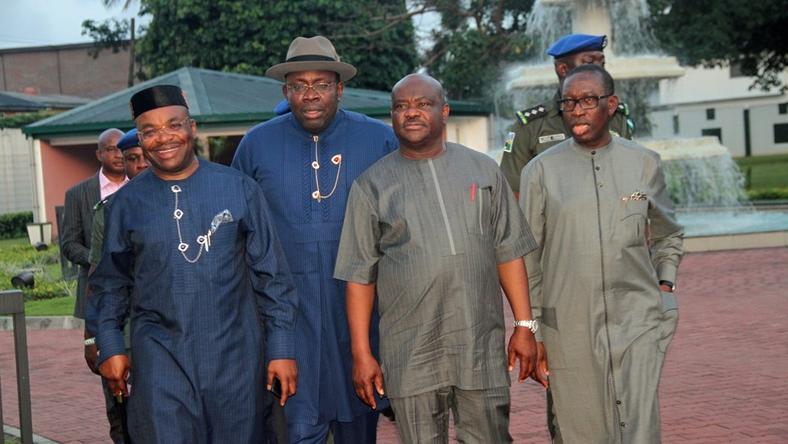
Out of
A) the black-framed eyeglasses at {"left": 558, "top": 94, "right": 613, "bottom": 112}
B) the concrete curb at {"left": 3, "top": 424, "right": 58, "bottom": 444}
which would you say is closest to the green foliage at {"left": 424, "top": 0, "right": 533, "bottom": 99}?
the concrete curb at {"left": 3, "top": 424, "right": 58, "bottom": 444}

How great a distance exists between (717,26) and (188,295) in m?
28.8

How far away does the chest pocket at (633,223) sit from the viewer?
4871 millimetres

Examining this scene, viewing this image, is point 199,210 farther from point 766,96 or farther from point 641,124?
point 766,96

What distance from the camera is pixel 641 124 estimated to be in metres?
21.3

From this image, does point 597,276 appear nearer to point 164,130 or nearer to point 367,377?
point 367,377

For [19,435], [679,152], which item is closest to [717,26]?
[679,152]

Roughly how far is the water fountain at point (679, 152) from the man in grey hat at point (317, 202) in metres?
13.1

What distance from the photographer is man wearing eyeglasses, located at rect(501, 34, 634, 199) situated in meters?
6.05

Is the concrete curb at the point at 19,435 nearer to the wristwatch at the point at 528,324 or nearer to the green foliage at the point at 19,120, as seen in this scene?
the wristwatch at the point at 528,324

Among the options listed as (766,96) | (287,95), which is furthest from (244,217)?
(766,96)

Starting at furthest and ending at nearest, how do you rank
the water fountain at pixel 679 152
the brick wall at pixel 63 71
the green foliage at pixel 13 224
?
the brick wall at pixel 63 71, the green foliage at pixel 13 224, the water fountain at pixel 679 152

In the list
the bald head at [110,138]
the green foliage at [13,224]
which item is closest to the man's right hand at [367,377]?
the bald head at [110,138]

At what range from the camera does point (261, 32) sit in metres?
33.7

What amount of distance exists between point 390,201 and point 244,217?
58 centimetres
